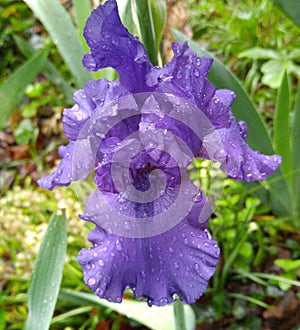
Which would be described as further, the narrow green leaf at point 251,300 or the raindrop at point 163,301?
the narrow green leaf at point 251,300

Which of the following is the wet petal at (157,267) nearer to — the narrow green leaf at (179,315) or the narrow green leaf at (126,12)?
the narrow green leaf at (179,315)

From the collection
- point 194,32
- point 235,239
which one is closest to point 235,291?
point 235,239

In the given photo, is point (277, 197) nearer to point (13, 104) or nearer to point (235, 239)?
point (235, 239)

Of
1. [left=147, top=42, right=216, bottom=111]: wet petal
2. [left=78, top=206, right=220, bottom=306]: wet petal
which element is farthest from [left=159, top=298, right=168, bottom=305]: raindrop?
[left=147, top=42, right=216, bottom=111]: wet petal

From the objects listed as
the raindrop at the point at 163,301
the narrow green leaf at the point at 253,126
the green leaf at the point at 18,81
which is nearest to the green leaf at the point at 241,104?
the narrow green leaf at the point at 253,126

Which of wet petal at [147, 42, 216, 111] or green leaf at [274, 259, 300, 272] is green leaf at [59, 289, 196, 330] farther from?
wet petal at [147, 42, 216, 111]

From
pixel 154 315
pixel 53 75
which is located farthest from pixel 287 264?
pixel 53 75
